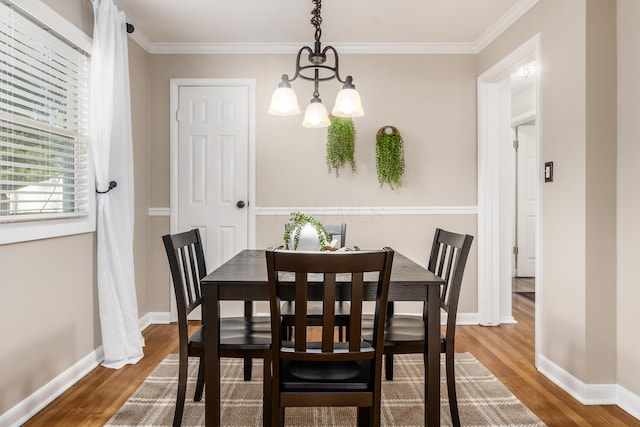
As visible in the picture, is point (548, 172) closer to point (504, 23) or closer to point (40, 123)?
point (504, 23)

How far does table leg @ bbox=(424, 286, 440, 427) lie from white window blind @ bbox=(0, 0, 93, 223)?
6.58 ft

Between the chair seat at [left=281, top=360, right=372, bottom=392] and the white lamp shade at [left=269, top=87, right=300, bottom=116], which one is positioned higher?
the white lamp shade at [left=269, top=87, right=300, bottom=116]

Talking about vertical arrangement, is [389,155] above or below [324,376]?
above

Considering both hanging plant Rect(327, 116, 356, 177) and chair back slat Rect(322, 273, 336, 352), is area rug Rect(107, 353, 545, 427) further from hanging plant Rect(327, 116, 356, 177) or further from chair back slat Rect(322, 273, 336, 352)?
hanging plant Rect(327, 116, 356, 177)

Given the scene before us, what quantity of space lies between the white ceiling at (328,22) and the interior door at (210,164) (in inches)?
20.0

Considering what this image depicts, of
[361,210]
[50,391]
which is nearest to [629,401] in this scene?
[361,210]

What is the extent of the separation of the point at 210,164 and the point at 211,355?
238cm

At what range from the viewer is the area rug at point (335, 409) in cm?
211

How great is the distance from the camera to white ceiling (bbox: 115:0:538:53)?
3.06 metres

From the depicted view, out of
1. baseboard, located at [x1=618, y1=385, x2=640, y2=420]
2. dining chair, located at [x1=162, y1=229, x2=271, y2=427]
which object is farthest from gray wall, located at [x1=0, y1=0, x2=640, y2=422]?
dining chair, located at [x1=162, y1=229, x2=271, y2=427]

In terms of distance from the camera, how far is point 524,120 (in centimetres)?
553

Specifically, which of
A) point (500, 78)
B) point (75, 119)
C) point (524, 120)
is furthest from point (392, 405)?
point (524, 120)

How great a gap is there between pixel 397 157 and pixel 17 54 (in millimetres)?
2751

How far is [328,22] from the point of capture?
11.0ft
